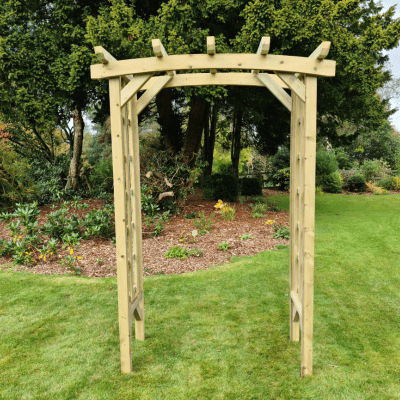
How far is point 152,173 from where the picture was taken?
307 inches

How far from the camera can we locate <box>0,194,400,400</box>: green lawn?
254cm

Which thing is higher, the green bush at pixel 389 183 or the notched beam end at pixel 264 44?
the notched beam end at pixel 264 44

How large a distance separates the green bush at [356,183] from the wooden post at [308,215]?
12907 mm

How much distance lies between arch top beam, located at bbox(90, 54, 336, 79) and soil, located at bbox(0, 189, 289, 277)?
10.7 feet

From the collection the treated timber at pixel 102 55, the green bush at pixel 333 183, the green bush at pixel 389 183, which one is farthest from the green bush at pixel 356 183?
the treated timber at pixel 102 55

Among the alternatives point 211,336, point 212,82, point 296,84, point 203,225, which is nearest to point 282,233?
point 203,225

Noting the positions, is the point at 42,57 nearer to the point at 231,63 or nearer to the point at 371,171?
the point at 231,63

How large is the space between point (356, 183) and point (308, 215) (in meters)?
13.1

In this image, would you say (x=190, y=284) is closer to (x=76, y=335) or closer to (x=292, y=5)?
(x=76, y=335)

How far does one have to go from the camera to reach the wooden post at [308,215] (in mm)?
2398

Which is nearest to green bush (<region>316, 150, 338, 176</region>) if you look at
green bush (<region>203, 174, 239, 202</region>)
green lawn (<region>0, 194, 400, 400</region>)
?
green bush (<region>203, 174, 239, 202</region>)

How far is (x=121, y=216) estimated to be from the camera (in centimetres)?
256

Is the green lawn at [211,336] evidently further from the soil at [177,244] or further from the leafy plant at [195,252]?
the leafy plant at [195,252]

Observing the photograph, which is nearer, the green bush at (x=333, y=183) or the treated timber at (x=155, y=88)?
the treated timber at (x=155, y=88)
